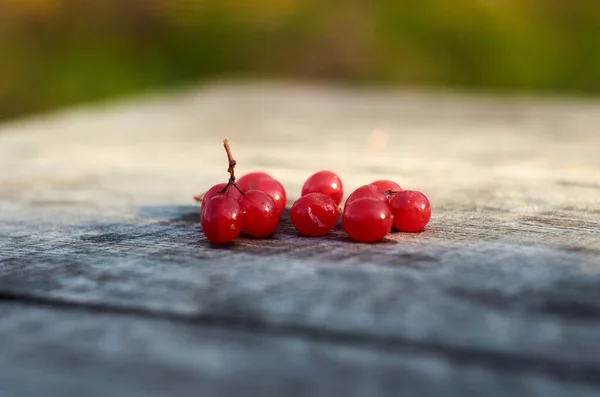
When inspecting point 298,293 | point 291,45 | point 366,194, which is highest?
point 291,45

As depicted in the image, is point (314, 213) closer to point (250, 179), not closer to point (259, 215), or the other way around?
point (259, 215)

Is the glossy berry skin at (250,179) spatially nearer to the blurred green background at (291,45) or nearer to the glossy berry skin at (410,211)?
the glossy berry skin at (410,211)

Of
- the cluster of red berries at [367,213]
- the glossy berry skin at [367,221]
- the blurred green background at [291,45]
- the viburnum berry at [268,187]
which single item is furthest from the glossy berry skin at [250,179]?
the blurred green background at [291,45]

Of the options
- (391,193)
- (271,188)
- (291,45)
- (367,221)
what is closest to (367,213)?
(367,221)

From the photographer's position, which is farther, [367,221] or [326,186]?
[326,186]

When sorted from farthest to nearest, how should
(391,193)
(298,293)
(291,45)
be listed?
1. (291,45)
2. (391,193)
3. (298,293)

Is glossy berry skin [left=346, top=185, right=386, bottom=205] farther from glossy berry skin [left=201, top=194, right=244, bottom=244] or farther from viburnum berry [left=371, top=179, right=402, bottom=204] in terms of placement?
glossy berry skin [left=201, top=194, right=244, bottom=244]

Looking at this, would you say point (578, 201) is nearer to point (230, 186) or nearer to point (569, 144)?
point (230, 186)
